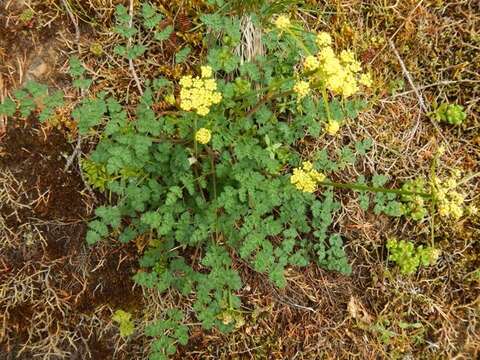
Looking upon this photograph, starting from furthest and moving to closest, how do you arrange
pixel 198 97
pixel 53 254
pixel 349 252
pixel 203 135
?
pixel 349 252 < pixel 53 254 < pixel 203 135 < pixel 198 97

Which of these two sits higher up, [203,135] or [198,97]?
[198,97]

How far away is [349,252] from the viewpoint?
126 inches

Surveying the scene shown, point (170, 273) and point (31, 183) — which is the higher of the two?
point (31, 183)

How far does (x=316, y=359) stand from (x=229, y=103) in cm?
181

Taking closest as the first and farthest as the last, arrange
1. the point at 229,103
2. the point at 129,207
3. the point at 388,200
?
the point at 229,103, the point at 129,207, the point at 388,200

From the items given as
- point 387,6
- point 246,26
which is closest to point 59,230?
point 246,26

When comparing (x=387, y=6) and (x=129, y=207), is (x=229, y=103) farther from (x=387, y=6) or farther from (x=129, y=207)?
(x=387, y=6)

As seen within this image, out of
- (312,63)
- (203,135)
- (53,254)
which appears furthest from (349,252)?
(53,254)

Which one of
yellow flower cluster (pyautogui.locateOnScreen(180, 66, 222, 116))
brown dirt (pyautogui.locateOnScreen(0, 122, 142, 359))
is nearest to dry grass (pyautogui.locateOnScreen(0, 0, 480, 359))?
brown dirt (pyautogui.locateOnScreen(0, 122, 142, 359))

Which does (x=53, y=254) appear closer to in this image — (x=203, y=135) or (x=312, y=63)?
(x=203, y=135)

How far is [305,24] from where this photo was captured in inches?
119

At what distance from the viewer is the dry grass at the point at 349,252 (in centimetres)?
287

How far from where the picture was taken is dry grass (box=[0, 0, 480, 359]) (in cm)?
287

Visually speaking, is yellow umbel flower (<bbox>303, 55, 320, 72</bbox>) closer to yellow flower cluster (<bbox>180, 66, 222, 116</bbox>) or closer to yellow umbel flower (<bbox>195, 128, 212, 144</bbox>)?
yellow flower cluster (<bbox>180, 66, 222, 116</bbox>)
